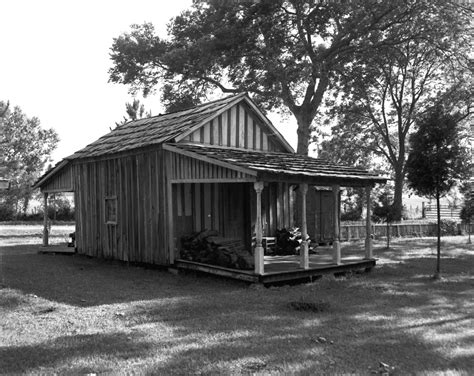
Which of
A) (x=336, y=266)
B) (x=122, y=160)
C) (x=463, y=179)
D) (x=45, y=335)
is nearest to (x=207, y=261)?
(x=336, y=266)

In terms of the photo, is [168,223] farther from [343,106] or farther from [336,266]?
[343,106]

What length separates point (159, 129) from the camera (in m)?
15.0

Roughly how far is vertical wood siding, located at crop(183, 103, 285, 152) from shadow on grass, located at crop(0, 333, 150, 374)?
7.83 metres

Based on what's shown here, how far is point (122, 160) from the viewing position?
14953mm

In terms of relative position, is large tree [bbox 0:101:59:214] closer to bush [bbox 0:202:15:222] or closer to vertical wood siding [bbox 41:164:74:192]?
bush [bbox 0:202:15:222]

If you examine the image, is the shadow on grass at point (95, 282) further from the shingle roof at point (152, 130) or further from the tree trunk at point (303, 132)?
the tree trunk at point (303, 132)

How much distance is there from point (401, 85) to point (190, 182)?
32902 millimetres

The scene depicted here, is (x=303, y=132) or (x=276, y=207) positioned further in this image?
(x=303, y=132)

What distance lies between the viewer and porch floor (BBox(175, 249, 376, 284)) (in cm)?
1094

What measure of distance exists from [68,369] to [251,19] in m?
24.7

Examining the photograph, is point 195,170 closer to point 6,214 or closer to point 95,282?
point 95,282

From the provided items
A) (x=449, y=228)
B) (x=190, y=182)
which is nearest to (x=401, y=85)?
(x=449, y=228)

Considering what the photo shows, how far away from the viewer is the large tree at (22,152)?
165ft

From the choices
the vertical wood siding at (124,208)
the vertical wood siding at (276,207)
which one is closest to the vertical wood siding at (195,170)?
the vertical wood siding at (124,208)
